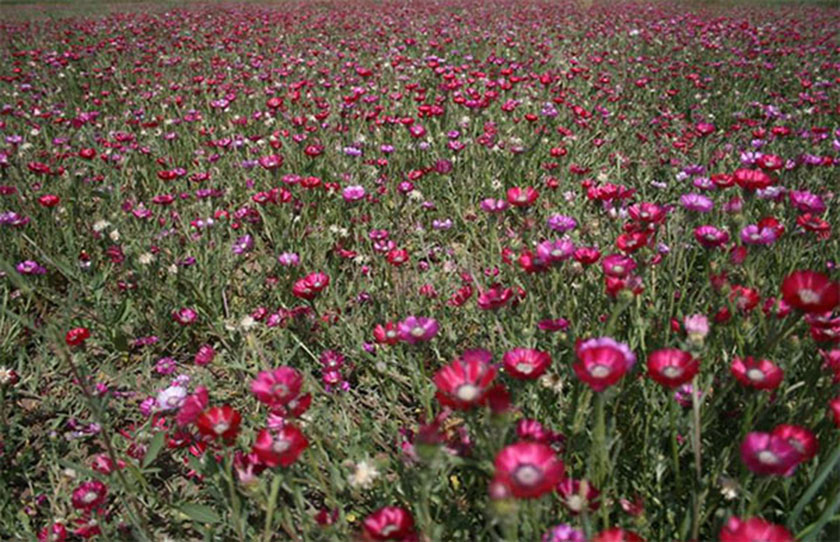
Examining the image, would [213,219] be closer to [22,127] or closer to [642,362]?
[642,362]

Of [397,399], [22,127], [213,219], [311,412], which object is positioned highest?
[22,127]

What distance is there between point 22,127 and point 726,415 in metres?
4.69

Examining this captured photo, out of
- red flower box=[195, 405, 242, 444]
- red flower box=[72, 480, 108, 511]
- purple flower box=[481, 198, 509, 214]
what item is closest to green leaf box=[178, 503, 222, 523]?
red flower box=[72, 480, 108, 511]

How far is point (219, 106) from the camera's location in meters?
3.93

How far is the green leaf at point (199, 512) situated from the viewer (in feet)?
4.55

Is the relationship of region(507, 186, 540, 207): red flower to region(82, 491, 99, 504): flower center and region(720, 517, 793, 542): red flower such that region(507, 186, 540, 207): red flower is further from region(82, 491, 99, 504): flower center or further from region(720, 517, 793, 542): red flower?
region(82, 491, 99, 504): flower center

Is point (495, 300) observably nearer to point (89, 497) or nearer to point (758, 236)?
point (758, 236)

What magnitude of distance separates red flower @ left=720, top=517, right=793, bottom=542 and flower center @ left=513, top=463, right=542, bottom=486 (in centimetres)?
32

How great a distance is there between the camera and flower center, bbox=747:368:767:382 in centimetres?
109

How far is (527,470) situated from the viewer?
838 mm

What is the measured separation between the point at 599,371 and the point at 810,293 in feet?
1.54

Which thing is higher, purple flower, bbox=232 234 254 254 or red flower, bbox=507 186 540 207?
red flower, bbox=507 186 540 207

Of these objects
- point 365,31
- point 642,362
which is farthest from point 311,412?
point 365,31

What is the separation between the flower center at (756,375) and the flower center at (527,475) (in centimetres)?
55
